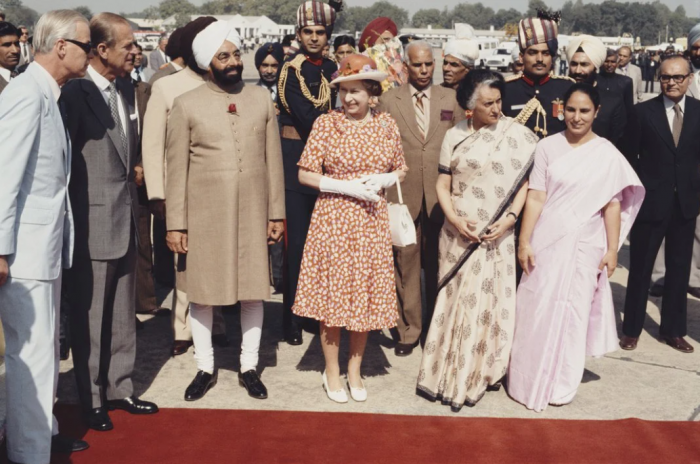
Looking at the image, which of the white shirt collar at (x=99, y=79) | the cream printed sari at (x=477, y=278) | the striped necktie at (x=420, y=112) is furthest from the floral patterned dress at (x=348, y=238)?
the white shirt collar at (x=99, y=79)

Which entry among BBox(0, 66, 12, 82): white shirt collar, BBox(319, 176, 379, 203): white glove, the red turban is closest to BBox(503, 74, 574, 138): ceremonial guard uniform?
BBox(319, 176, 379, 203): white glove

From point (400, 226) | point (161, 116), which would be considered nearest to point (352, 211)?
point (400, 226)

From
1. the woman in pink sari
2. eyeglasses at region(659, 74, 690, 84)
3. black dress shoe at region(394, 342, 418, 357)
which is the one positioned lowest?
black dress shoe at region(394, 342, 418, 357)

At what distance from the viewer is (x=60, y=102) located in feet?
13.3

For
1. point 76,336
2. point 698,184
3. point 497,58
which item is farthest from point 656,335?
point 497,58

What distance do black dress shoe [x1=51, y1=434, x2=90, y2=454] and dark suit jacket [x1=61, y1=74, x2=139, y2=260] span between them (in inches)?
35.3

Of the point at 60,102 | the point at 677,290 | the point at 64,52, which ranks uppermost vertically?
the point at 64,52

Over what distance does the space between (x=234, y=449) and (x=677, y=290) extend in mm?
3418

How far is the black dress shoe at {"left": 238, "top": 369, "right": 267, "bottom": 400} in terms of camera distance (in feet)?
15.8

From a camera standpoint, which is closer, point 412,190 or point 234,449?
point 234,449

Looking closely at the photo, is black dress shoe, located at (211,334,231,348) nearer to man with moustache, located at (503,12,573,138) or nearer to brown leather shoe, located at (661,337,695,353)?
man with moustache, located at (503,12,573,138)

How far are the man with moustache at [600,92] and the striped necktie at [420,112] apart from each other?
4.15ft

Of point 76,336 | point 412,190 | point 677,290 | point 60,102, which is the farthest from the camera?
point 677,290

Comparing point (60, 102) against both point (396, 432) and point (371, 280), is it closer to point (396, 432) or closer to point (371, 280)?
point (371, 280)
